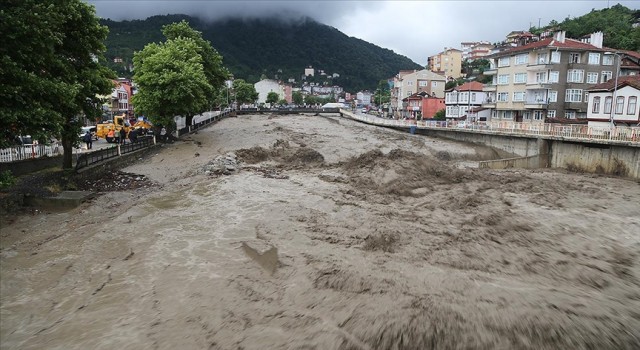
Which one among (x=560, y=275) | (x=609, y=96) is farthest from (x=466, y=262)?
(x=609, y=96)

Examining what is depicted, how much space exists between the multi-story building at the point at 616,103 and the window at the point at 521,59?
15.3 m

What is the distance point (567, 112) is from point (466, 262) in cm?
4941

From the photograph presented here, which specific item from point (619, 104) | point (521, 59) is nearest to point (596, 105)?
point (619, 104)

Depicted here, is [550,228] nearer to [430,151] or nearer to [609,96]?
[430,151]

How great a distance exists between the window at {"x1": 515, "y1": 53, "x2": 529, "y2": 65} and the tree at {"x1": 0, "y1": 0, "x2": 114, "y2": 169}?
51552mm

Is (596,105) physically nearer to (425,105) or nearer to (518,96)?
(518,96)

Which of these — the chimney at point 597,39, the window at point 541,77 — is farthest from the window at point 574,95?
the chimney at point 597,39

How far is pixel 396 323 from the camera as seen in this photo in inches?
370

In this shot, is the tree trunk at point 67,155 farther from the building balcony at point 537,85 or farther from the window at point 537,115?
the window at point 537,115

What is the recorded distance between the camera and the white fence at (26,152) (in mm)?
22538

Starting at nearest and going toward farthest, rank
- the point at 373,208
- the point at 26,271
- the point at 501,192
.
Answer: the point at 26,271, the point at 373,208, the point at 501,192

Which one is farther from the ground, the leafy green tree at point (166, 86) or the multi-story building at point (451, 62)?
the multi-story building at point (451, 62)

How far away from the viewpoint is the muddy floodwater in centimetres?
932

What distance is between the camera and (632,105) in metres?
37.5
